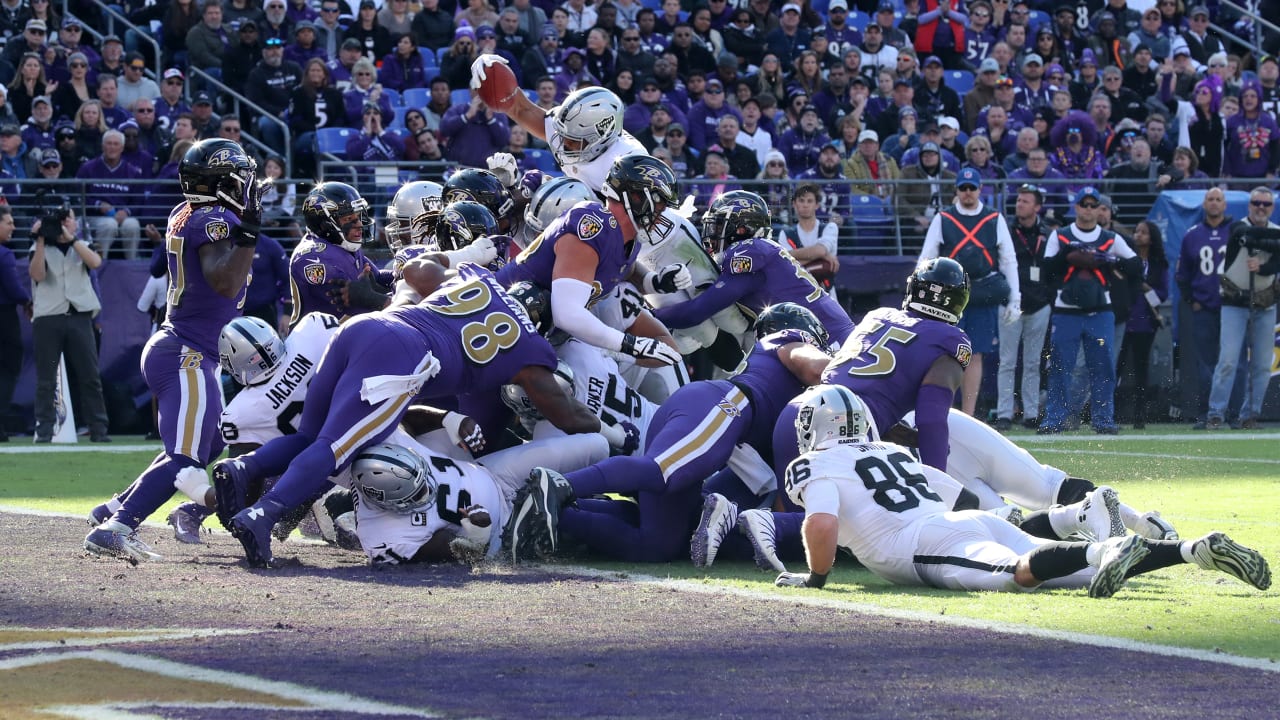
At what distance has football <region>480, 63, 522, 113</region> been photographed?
11.1 metres

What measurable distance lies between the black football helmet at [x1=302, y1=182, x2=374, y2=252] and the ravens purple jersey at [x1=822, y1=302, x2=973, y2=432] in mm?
3222

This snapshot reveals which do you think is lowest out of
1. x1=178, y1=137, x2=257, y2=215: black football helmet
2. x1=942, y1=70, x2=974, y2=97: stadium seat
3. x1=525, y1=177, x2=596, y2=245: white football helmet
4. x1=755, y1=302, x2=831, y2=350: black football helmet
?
x1=755, y1=302, x2=831, y2=350: black football helmet

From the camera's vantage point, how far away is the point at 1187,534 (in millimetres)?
8172

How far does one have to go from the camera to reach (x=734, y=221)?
Answer: 9789 mm

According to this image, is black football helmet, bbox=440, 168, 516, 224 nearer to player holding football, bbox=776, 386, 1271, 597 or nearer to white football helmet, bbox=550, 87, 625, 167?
white football helmet, bbox=550, 87, 625, 167

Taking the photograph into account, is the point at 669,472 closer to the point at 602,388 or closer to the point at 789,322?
the point at 789,322

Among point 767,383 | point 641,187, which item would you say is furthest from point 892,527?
point 641,187

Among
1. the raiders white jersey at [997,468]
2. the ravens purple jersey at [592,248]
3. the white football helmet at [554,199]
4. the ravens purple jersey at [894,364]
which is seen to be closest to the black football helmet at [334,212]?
the white football helmet at [554,199]

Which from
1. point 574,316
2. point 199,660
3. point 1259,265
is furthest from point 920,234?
point 199,660

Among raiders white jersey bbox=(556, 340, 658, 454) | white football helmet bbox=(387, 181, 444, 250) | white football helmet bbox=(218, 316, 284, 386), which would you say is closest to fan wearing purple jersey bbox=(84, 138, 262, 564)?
white football helmet bbox=(218, 316, 284, 386)

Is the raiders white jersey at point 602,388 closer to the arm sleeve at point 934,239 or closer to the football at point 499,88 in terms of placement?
the football at point 499,88

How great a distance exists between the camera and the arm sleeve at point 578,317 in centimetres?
797

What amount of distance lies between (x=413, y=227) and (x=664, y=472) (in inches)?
123

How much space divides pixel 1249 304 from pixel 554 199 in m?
8.90
